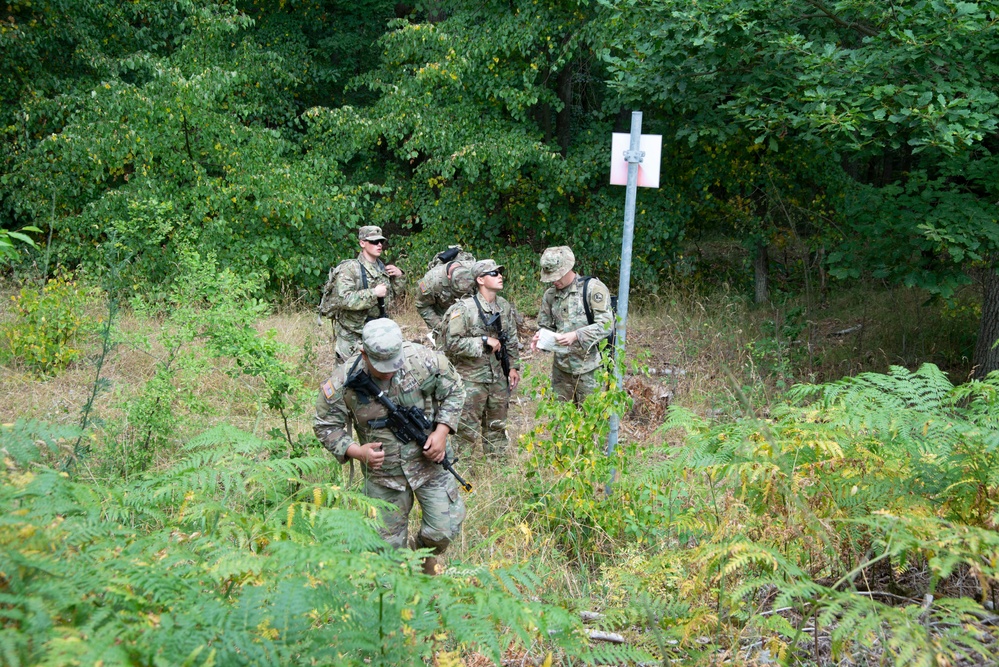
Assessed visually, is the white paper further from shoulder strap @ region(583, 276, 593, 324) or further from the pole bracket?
the pole bracket

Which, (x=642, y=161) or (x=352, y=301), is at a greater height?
(x=642, y=161)

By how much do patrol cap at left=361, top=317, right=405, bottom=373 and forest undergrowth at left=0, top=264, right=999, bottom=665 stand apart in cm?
59

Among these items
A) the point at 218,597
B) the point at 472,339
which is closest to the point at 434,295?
the point at 472,339

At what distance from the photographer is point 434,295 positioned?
22.4ft

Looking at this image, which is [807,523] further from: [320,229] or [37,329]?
[320,229]

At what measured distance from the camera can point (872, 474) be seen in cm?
328

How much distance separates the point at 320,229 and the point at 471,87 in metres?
2.98

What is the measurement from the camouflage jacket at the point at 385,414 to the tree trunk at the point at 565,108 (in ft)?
26.7

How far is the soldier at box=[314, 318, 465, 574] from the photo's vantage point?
167 inches

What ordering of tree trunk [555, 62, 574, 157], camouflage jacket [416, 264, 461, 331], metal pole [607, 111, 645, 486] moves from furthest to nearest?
tree trunk [555, 62, 574, 157] → camouflage jacket [416, 264, 461, 331] → metal pole [607, 111, 645, 486]

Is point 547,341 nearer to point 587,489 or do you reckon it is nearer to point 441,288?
point 441,288

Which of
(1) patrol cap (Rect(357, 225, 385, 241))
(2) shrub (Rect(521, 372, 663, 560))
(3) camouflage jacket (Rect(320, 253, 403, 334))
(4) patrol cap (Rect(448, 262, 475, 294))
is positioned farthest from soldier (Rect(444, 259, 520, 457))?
(2) shrub (Rect(521, 372, 663, 560))

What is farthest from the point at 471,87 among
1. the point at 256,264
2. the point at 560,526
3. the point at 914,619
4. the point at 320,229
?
the point at 914,619

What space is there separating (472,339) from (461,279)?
0.86 m
